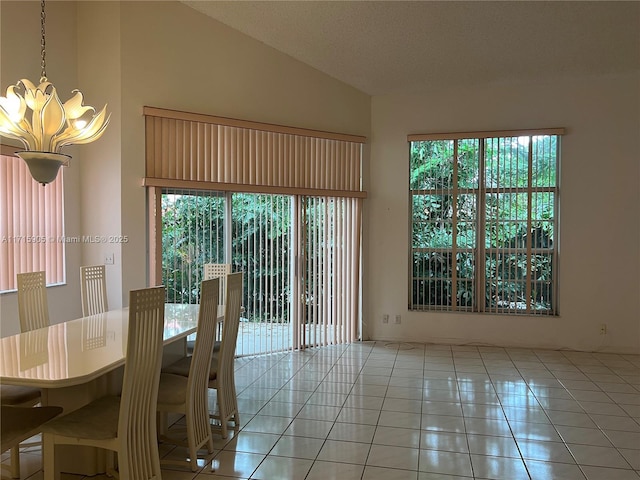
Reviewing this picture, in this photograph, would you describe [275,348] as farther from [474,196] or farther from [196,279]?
[474,196]

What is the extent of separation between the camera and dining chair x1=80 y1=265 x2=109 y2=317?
3773 mm

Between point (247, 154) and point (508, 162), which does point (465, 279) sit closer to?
point (508, 162)

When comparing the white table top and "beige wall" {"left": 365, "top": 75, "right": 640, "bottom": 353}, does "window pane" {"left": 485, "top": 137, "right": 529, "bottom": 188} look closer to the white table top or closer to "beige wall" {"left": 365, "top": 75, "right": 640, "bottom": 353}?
"beige wall" {"left": 365, "top": 75, "right": 640, "bottom": 353}

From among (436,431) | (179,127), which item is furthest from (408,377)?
(179,127)

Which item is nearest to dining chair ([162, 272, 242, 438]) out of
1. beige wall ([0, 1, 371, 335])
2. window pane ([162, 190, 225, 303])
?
window pane ([162, 190, 225, 303])

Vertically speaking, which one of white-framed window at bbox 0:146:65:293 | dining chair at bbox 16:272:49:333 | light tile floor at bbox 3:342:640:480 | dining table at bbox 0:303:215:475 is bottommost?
light tile floor at bbox 3:342:640:480

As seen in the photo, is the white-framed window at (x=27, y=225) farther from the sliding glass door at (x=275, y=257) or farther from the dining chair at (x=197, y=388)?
the dining chair at (x=197, y=388)

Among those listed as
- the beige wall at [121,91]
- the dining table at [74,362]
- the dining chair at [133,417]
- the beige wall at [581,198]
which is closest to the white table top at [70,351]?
the dining table at [74,362]

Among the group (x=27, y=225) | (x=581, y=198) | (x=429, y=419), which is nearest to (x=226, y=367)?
(x=429, y=419)

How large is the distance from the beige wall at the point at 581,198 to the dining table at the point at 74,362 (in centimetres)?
391

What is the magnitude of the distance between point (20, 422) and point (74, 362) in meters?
0.42

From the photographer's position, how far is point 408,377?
4.52 m

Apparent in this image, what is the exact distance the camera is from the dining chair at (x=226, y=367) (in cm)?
315

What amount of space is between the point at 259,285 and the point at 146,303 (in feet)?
9.75
